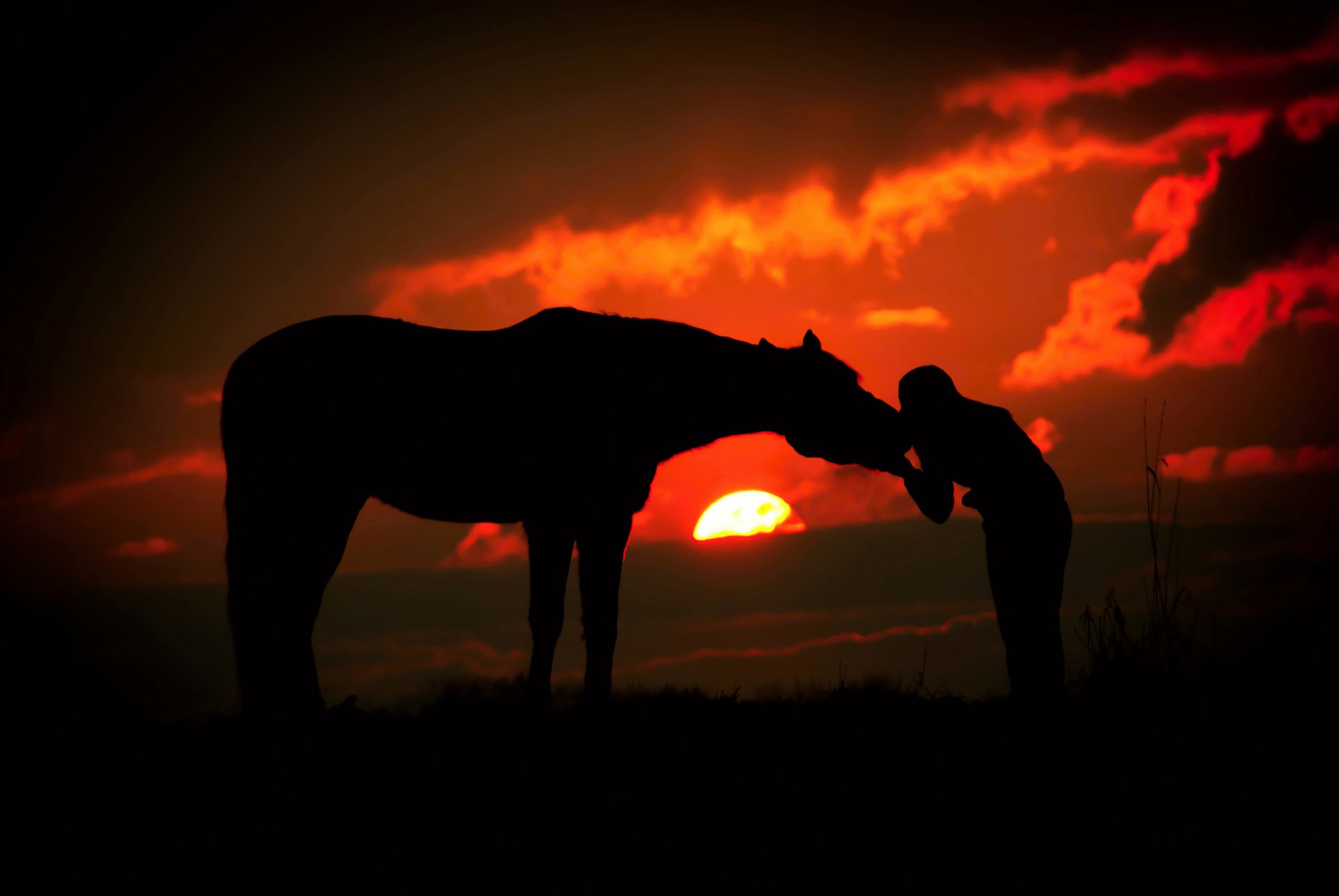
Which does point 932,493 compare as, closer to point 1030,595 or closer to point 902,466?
point 902,466

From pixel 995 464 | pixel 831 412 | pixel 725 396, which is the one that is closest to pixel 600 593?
pixel 725 396

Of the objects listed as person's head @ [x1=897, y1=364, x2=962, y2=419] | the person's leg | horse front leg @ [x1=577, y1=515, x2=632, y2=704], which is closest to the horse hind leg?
horse front leg @ [x1=577, y1=515, x2=632, y2=704]

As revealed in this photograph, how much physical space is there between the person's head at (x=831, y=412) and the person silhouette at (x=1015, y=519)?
5.16 ft

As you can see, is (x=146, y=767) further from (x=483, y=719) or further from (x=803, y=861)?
(x=803, y=861)

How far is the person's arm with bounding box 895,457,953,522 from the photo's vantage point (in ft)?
25.4

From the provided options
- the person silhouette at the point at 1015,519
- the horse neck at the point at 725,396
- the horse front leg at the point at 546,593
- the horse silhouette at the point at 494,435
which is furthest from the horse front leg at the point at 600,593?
the person silhouette at the point at 1015,519

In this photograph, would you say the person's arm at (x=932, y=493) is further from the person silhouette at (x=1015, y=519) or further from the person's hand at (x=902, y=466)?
the person silhouette at (x=1015, y=519)

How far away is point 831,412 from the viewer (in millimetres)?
8461

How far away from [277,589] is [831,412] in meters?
4.79

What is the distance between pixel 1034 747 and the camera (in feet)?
19.4

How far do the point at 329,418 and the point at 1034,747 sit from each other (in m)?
5.54

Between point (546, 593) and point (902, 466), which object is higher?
point (902, 466)

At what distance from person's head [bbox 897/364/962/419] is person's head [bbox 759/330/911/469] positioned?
1.39 meters

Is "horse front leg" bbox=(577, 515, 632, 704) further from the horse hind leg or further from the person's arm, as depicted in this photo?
the person's arm
